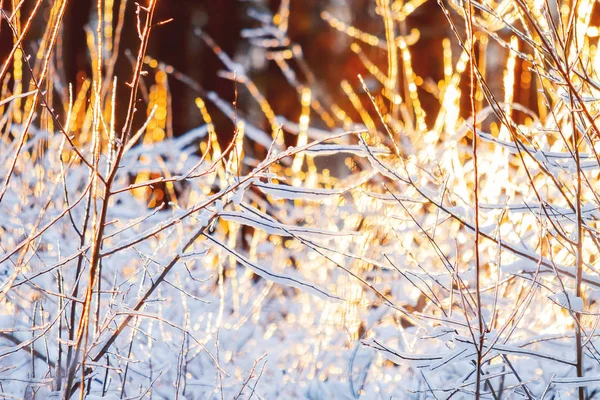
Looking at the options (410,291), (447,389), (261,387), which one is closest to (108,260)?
(261,387)

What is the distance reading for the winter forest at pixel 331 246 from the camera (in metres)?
1.50

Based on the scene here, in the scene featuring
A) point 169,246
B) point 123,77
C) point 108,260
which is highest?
point 123,77

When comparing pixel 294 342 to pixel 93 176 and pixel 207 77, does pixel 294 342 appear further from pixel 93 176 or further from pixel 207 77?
pixel 207 77

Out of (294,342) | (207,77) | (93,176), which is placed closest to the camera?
(93,176)

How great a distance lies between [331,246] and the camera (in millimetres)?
3061

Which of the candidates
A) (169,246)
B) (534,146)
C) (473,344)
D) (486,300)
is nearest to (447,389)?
(473,344)

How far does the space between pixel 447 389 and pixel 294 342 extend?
61.2 inches

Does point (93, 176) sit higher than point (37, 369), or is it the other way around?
point (93, 176)

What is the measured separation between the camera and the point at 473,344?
5.16ft

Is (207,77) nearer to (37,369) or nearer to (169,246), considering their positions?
(169,246)

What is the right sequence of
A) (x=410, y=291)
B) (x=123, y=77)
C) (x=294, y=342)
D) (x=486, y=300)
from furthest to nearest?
(x=123, y=77) → (x=410, y=291) → (x=294, y=342) → (x=486, y=300)

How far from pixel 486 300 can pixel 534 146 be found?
0.45 meters

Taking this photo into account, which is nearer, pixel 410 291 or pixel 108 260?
pixel 108 260

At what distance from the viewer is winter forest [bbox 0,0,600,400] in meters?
1.50
